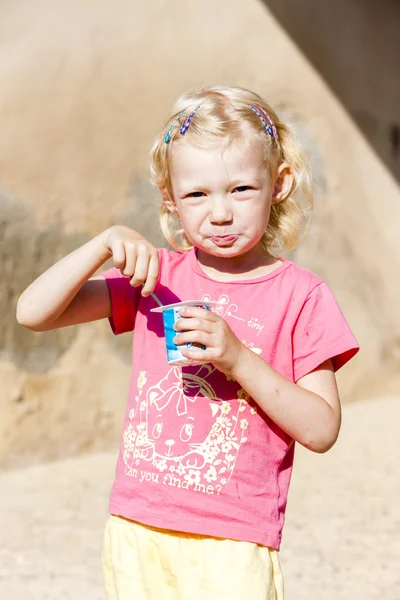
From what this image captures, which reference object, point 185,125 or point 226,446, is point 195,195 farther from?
point 226,446

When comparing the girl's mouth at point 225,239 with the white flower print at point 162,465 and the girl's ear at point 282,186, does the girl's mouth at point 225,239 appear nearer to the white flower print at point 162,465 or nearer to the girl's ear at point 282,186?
the girl's ear at point 282,186

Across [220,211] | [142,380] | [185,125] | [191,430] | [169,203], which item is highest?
[185,125]

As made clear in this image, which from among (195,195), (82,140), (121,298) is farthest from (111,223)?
(195,195)

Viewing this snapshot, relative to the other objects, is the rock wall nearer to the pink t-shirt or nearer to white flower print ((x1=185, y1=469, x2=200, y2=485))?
the pink t-shirt

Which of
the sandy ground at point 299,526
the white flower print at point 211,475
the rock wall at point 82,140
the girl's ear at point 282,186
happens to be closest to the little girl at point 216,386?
the white flower print at point 211,475

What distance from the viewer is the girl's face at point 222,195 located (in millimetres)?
2018

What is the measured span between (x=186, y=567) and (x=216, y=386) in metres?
0.40

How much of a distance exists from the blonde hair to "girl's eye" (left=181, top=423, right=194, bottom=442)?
540mm

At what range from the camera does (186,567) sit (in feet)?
6.49

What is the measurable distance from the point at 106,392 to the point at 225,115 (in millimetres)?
3325

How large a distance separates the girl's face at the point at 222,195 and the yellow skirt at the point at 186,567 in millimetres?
650

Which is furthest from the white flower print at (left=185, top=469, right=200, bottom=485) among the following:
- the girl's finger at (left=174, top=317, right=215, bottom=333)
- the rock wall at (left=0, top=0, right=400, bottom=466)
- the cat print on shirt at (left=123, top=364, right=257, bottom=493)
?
the rock wall at (left=0, top=0, right=400, bottom=466)

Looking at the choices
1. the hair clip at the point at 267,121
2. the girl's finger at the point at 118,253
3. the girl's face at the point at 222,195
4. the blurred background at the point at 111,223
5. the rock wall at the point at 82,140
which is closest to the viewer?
the girl's finger at the point at 118,253

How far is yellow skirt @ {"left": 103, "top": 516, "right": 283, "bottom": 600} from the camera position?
76.7 inches
